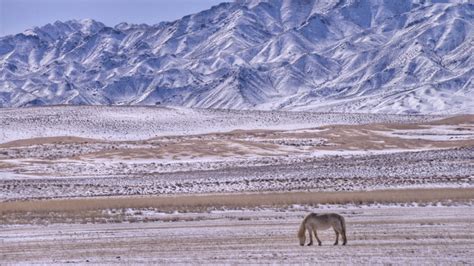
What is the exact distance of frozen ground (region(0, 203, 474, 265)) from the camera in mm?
19542

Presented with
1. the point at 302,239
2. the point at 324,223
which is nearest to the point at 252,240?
the point at 302,239

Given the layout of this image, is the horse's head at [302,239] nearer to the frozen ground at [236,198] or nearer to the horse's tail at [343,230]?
the frozen ground at [236,198]

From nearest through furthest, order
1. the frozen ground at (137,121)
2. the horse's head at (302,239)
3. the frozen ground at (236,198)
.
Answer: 1. the frozen ground at (236,198)
2. the horse's head at (302,239)
3. the frozen ground at (137,121)

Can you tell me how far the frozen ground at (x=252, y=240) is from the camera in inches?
769

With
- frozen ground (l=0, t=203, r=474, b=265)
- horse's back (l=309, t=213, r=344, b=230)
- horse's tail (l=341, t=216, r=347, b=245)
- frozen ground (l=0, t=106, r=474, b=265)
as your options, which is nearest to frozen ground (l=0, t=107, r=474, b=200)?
frozen ground (l=0, t=106, r=474, b=265)

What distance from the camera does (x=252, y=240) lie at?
23.1 meters

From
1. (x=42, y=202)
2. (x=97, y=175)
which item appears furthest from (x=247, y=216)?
(x=97, y=175)

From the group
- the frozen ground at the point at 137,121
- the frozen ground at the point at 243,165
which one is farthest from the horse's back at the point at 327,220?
the frozen ground at the point at 137,121

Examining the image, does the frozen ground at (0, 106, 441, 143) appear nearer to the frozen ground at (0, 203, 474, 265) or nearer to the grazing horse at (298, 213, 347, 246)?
the frozen ground at (0, 203, 474, 265)

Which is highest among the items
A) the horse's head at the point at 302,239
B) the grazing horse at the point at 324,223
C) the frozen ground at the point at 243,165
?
the frozen ground at the point at 243,165

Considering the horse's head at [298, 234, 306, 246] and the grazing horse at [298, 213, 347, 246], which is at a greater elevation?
the grazing horse at [298, 213, 347, 246]

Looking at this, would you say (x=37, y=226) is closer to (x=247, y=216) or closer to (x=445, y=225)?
(x=247, y=216)

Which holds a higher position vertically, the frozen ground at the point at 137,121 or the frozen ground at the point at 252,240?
the frozen ground at the point at 137,121

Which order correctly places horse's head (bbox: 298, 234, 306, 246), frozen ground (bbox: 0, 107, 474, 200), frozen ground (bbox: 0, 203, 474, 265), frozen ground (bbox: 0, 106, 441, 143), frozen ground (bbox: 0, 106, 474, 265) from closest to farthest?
frozen ground (bbox: 0, 203, 474, 265) → frozen ground (bbox: 0, 106, 474, 265) → horse's head (bbox: 298, 234, 306, 246) → frozen ground (bbox: 0, 107, 474, 200) → frozen ground (bbox: 0, 106, 441, 143)
